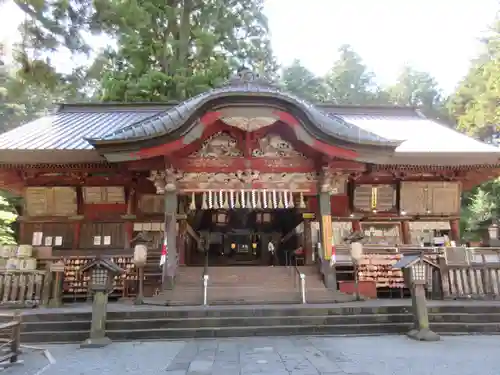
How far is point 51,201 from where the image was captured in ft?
41.8

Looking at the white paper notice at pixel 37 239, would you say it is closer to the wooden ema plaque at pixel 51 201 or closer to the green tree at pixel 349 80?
the wooden ema plaque at pixel 51 201

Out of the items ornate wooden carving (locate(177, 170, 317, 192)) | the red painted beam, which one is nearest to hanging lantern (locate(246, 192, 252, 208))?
ornate wooden carving (locate(177, 170, 317, 192))

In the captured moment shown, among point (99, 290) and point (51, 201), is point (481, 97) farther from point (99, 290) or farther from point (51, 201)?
point (99, 290)

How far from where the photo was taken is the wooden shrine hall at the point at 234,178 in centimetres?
1054

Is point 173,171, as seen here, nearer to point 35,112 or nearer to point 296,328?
point 296,328

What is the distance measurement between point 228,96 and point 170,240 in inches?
167

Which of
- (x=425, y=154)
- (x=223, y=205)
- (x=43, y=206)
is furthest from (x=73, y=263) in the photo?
(x=425, y=154)

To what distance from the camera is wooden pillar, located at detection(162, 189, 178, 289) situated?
10.3 meters

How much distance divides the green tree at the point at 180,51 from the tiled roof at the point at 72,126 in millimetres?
2857

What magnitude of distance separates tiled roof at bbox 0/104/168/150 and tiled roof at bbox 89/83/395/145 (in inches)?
61.2

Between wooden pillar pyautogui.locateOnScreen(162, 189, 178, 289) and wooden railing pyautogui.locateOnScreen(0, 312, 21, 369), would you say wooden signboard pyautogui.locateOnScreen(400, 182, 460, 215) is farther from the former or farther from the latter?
wooden railing pyautogui.locateOnScreen(0, 312, 21, 369)

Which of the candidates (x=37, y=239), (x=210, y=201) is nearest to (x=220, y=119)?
(x=210, y=201)

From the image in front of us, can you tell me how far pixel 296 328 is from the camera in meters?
8.17

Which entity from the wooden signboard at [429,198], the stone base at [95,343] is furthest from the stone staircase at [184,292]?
the wooden signboard at [429,198]
